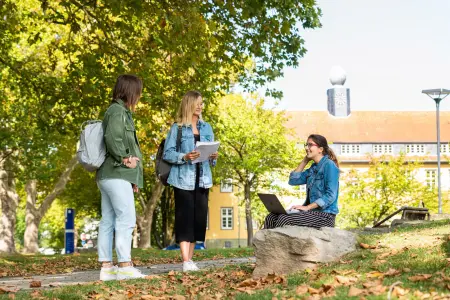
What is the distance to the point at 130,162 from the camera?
8.87 meters

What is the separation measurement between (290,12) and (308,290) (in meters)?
10.1

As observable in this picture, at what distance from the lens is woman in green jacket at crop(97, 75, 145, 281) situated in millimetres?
8820

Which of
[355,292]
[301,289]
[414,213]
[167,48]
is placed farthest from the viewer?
[414,213]

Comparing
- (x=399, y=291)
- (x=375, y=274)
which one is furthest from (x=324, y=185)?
(x=399, y=291)

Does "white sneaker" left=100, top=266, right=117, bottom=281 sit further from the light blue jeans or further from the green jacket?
the green jacket

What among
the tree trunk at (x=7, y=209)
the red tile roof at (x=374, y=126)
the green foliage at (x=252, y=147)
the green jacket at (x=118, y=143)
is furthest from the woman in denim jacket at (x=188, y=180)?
the red tile roof at (x=374, y=126)

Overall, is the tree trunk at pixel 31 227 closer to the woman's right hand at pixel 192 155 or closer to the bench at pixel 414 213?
the bench at pixel 414 213

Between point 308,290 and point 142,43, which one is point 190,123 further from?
point 142,43

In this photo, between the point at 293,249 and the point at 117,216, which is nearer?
the point at 293,249

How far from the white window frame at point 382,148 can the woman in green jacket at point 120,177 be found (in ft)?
260

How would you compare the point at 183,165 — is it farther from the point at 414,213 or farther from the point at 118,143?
the point at 414,213

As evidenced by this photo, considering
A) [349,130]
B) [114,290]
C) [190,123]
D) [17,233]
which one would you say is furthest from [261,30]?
[17,233]

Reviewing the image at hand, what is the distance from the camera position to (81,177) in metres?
49.3

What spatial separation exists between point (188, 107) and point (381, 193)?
49576 mm
